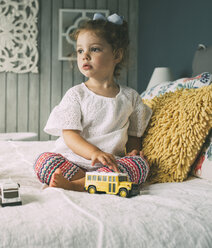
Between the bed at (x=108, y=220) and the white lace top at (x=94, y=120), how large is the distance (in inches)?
14.3

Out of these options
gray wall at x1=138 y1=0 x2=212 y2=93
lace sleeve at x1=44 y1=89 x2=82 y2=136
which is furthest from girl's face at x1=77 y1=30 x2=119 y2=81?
gray wall at x1=138 y1=0 x2=212 y2=93

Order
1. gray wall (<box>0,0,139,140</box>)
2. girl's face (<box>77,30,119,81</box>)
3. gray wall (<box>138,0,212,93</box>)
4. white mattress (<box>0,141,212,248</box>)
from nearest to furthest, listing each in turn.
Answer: white mattress (<box>0,141,212,248</box>)
girl's face (<box>77,30,119,81</box>)
gray wall (<box>138,0,212,93</box>)
gray wall (<box>0,0,139,140</box>)

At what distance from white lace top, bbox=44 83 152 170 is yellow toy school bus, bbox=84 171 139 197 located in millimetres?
260

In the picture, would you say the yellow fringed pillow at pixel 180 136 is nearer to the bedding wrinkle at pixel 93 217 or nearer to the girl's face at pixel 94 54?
the girl's face at pixel 94 54

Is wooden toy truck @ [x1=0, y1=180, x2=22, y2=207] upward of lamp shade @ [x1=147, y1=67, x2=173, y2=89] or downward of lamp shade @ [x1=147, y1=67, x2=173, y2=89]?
downward

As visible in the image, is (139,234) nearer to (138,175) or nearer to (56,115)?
(138,175)

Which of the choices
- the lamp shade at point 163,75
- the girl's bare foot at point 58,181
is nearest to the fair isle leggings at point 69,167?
the girl's bare foot at point 58,181

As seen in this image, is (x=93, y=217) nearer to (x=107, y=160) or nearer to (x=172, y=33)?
(x=107, y=160)

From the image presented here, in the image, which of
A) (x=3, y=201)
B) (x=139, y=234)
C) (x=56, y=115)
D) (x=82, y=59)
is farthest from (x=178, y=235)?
(x=82, y=59)

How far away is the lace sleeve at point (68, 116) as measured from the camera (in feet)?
4.09

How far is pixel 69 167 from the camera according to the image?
112 centimetres

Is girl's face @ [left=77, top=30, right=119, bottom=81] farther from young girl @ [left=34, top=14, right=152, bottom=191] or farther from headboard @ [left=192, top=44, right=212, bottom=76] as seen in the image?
headboard @ [left=192, top=44, right=212, bottom=76]

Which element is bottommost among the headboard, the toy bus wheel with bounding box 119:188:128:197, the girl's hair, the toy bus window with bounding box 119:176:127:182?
the toy bus wheel with bounding box 119:188:128:197

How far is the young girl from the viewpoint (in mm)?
1123
